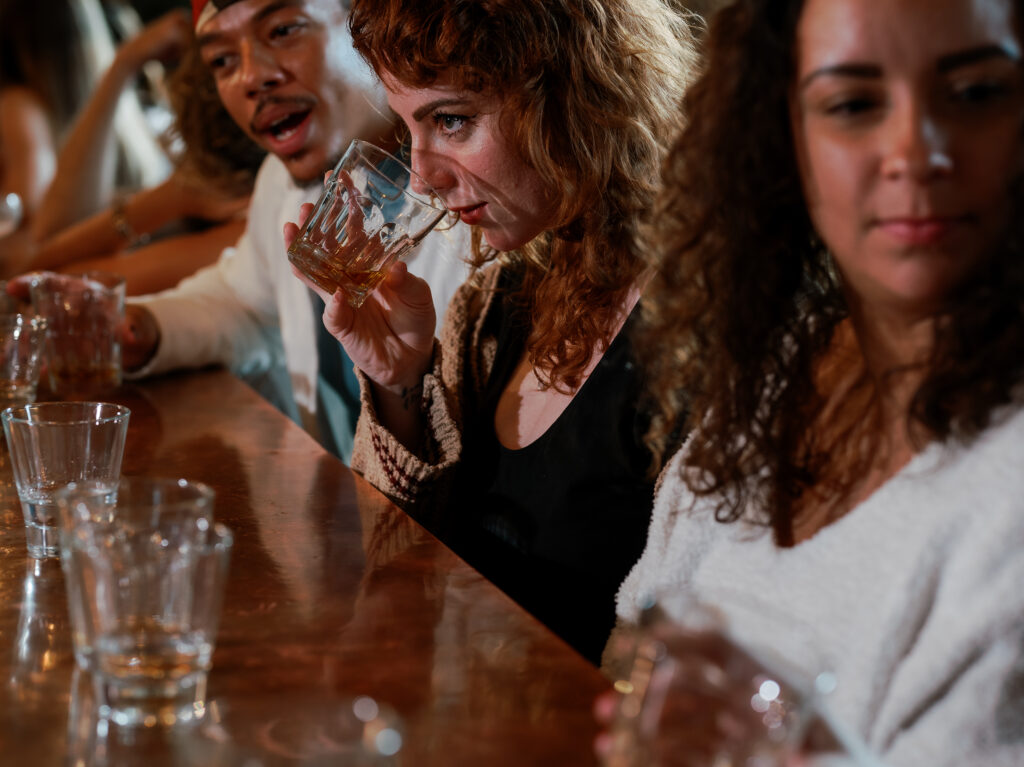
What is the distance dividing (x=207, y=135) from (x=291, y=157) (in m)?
0.61

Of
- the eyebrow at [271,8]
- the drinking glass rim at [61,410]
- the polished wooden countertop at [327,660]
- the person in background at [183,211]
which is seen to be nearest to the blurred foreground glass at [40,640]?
the polished wooden countertop at [327,660]

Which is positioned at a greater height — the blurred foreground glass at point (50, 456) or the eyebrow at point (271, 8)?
the eyebrow at point (271, 8)

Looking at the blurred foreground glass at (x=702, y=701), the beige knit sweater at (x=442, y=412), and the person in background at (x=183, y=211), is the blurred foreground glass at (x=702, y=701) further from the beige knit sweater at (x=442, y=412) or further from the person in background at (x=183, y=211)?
the person in background at (x=183, y=211)

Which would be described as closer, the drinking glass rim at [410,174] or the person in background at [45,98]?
the drinking glass rim at [410,174]

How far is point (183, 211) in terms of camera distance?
3.04 m

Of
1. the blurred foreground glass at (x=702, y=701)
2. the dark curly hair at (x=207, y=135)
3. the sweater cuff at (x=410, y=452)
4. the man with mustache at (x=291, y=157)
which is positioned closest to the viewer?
the blurred foreground glass at (x=702, y=701)

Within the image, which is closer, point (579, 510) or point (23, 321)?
point (579, 510)

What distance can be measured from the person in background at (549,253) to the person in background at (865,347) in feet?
1.13

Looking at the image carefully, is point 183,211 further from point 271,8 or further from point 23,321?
point 23,321

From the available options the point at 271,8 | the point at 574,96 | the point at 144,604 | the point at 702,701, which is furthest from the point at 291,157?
the point at 702,701

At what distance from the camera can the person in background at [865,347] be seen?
759 millimetres

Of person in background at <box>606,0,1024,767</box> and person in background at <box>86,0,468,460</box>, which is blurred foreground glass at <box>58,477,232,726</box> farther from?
person in background at <box>86,0,468,460</box>

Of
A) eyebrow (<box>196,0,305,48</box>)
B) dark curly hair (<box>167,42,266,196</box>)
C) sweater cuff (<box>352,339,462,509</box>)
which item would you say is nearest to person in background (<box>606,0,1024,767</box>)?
sweater cuff (<box>352,339,462,509</box>)

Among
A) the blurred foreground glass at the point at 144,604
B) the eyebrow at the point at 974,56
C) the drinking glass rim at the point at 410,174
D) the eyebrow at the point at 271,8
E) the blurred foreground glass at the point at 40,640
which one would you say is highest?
the eyebrow at the point at 974,56
